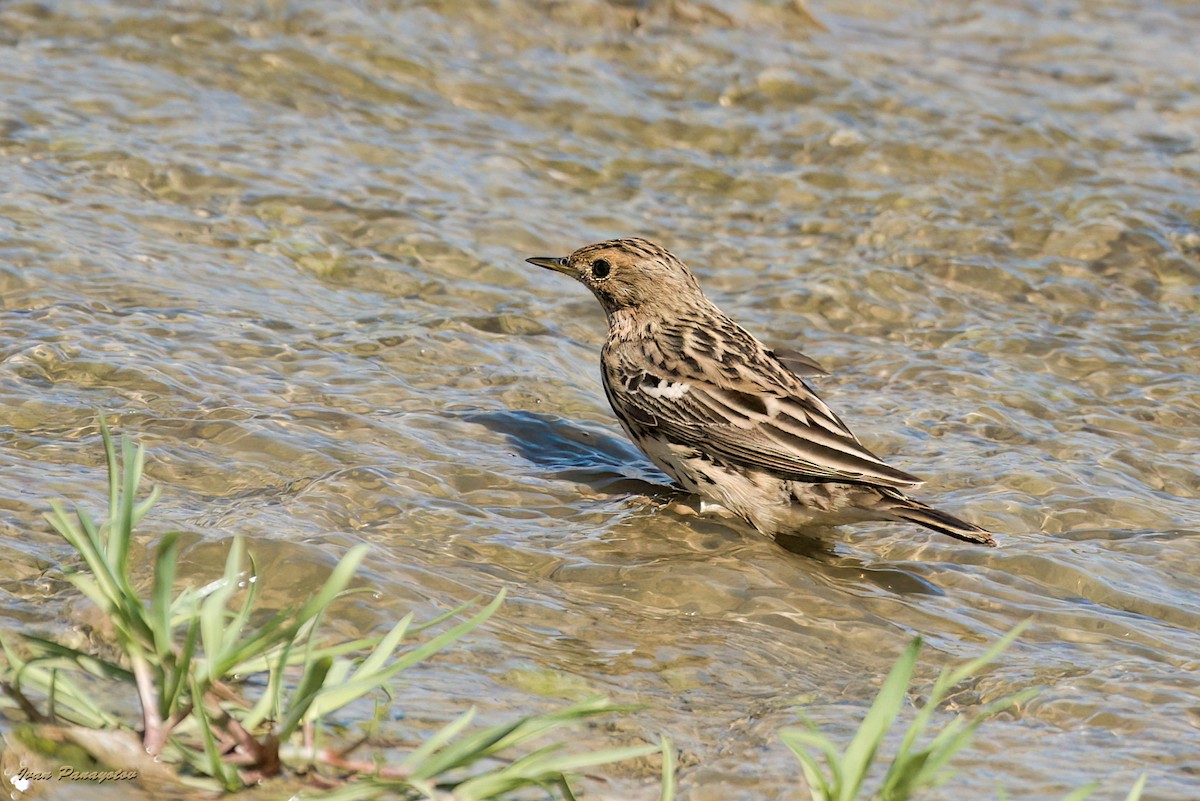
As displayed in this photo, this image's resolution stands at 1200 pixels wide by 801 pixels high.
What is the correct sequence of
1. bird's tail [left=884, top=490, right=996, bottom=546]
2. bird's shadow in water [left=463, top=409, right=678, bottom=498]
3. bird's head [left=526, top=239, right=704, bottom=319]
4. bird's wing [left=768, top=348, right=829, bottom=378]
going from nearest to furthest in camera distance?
1. bird's tail [left=884, top=490, right=996, bottom=546]
2. bird's shadow in water [left=463, top=409, right=678, bottom=498]
3. bird's wing [left=768, top=348, right=829, bottom=378]
4. bird's head [left=526, top=239, right=704, bottom=319]

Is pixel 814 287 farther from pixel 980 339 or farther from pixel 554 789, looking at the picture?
pixel 554 789

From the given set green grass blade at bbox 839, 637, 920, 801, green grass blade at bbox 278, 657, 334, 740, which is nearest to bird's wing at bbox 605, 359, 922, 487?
green grass blade at bbox 839, 637, 920, 801

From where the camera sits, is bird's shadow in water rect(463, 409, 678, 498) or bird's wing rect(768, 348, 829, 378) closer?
bird's shadow in water rect(463, 409, 678, 498)

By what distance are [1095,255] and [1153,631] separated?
4774 mm

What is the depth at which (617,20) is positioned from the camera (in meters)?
12.8

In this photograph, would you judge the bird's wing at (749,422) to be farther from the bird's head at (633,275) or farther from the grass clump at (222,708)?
the grass clump at (222,708)

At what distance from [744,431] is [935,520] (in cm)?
96

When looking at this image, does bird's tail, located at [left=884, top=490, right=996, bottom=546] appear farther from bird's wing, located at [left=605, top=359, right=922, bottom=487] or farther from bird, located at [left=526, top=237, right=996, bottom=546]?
bird's wing, located at [left=605, top=359, right=922, bottom=487]

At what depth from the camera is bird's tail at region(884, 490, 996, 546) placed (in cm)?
579

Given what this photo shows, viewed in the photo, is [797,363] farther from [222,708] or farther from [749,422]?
[222,708]

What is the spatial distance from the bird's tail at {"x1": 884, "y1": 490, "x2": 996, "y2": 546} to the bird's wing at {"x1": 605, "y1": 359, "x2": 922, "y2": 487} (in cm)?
12

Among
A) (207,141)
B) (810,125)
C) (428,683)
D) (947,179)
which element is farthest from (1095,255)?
A: (428,683)

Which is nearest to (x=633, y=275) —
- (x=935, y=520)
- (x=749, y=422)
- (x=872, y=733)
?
(x=749, y=422)

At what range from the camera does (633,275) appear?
7395 mm
